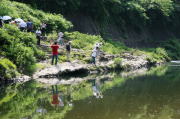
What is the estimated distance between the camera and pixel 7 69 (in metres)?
25.9

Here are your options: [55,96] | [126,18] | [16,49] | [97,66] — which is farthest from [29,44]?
[126,18]

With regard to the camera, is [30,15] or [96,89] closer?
[96,89]

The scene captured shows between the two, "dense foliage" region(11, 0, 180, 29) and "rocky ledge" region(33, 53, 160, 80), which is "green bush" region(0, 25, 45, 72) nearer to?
"rocky ledge" region(33, 53, 160, 80)

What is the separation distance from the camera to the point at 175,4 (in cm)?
7162

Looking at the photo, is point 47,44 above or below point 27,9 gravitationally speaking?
below

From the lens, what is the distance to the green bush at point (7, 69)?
25703 millimetres

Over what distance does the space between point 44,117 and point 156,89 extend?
33.1ft

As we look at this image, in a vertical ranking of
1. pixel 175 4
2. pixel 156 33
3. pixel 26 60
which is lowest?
pixel 26 60

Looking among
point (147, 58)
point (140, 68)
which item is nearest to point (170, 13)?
point (147, 58)

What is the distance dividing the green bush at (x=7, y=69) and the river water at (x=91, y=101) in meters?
1.25

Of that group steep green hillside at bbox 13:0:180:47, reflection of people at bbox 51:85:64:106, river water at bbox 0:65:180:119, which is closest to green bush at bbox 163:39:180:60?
steep green hillside at bbox 13:0:180:47

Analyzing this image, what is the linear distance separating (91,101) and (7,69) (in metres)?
8.64

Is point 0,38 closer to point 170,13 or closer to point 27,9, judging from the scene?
point 27,9

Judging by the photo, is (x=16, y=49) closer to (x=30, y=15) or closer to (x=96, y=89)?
(x=96, y=89)
